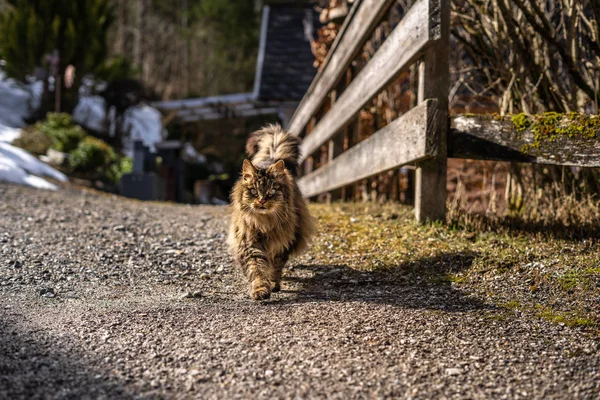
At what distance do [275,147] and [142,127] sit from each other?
69.3 ft

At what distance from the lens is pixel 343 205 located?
643 centimetres

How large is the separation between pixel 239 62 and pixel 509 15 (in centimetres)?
2488

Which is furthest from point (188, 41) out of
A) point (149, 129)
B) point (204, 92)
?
point (149, 129)

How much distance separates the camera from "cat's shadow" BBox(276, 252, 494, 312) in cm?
310

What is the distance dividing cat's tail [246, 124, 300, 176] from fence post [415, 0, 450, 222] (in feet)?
3.04

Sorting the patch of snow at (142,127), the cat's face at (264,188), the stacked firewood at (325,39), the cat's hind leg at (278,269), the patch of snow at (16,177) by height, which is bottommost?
the cat's hind leg at (278,269)

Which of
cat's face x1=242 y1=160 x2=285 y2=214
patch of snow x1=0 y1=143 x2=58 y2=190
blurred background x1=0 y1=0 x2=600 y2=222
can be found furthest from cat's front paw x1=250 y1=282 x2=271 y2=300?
patch of snow x1=0 y1=143 x2=58 y2=190

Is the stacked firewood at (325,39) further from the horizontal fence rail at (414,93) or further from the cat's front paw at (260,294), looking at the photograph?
the cat's front paw at (260,294)

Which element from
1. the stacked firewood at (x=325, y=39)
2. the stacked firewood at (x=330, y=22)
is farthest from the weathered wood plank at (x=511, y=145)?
the stacked firewood at (x=325, y=39)

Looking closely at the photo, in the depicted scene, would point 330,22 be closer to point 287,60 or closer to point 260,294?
point 260,294

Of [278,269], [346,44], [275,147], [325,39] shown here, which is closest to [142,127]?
[325,39]

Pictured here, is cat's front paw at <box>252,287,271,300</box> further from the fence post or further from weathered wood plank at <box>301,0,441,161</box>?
weathered wood plank at <box>301,0,441,161</box>

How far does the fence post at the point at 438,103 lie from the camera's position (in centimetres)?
385

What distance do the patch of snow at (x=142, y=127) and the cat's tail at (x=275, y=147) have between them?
16879mm
